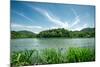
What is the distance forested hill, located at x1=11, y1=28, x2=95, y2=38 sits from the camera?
2.70 metres

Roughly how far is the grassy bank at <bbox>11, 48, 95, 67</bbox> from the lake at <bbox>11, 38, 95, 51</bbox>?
0.17 feet

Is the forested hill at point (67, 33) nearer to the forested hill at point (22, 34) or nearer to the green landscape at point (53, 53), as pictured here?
the green landscape at point (53, 53)

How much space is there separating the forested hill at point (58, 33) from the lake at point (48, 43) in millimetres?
40

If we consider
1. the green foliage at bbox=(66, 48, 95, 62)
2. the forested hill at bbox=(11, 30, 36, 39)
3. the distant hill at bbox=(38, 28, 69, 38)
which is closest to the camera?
the forested hill at bbox=(11, 30, 36, 39)

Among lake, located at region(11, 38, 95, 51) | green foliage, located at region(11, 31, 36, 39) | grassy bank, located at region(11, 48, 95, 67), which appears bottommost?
grassy bank, located at region(11, 48, 95, 67)

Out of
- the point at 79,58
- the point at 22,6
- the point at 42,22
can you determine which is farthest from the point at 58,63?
the point at 22,6

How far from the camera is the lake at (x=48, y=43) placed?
268 cm

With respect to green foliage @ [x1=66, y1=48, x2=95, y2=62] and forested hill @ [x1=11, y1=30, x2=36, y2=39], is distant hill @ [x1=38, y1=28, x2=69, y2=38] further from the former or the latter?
green foliage @ [x1=66, y1=48, x2=95, y2=62]

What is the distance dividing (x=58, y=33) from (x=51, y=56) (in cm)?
31

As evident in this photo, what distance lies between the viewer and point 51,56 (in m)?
2.82

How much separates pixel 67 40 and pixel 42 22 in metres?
0.41

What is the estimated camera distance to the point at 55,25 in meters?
2.83

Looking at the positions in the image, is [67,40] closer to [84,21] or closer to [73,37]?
[73,37]

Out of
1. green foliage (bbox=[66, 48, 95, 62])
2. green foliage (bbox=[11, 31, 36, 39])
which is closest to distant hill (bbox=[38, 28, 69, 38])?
green foliage (bbox=[11, 31, 36, 39])
